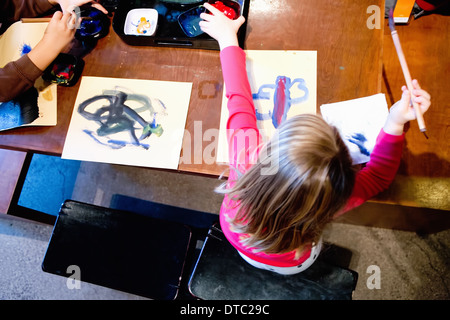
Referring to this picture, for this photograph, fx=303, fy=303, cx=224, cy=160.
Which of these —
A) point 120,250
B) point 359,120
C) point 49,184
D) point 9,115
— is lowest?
point 49,184

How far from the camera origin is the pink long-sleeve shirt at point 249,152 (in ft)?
2.46

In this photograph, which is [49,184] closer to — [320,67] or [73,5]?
[73,5]

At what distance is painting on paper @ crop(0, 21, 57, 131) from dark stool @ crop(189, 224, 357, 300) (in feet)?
2.21

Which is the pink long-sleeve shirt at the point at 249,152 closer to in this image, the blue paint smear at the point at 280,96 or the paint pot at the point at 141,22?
the blue paint smear at the point at 280,96

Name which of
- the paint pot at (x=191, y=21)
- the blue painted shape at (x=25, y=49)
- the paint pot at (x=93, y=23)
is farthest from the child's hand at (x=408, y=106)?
the blue painted shape at (x=25, y=49)

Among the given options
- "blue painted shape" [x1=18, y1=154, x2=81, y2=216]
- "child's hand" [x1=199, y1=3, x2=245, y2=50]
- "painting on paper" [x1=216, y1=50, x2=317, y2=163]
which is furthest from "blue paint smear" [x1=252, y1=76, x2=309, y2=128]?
"blue painted shape" [x1=18, y1=154, x2=81, y2=216]

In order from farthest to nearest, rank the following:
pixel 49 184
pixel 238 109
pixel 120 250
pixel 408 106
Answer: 1. pixel 49 184
2. pixel 120 250
3. pixel 238 109
4. pixel 408 106

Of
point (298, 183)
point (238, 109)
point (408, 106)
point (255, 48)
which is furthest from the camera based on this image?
point (255, 48)

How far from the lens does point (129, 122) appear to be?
2.97 feet

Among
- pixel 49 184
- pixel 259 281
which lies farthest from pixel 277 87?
pixel 49 184

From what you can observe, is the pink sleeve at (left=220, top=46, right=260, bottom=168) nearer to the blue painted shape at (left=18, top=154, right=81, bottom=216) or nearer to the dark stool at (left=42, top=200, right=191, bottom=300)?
the dark stool at (left=42, top=200, right=191, bottom=300)

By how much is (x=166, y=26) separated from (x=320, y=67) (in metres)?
0.49
